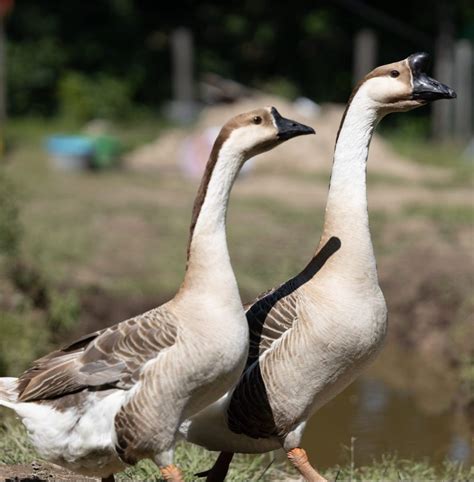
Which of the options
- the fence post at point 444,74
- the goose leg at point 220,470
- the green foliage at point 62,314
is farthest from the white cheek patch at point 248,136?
the fence post at point 444,74

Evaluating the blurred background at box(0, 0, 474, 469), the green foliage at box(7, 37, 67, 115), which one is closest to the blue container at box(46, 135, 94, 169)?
the blurred background at box(0, 0, 474, 469)

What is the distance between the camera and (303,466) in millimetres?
4773

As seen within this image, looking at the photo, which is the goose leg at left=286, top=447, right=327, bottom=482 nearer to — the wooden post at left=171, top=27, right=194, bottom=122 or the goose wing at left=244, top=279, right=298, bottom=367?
the goose wing at left=244, top=279, right=298, bottom=367

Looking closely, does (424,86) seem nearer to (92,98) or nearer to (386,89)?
(386,89)

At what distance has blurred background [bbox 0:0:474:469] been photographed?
351 inches

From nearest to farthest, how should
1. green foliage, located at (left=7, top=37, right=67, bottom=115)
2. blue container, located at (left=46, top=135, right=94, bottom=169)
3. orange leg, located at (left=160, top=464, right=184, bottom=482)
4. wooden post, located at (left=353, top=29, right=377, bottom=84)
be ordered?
orange leg, located at (left=160, top=464, right=184, bottom=482) < blue container, located at (left=46, top=135, right=94, bottom=169) < wooden post, located at (left=353, top=29, right=377, bottom=84) < green foliage, located at (left=7, top=37, right=67, bottom=115)

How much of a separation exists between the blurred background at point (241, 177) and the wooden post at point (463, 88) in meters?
0.04

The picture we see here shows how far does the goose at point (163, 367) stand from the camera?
4219 millimetres

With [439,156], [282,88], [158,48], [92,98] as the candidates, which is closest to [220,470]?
[439,156]

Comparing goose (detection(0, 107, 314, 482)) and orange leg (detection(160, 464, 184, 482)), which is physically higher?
goose (detection(0, 107, 314, 482))

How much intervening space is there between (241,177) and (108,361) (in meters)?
12.7

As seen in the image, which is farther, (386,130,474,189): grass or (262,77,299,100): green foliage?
(262,77,299,100): green foliage

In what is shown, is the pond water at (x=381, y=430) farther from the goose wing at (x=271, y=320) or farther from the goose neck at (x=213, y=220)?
the goose neck at (x=213, y=220)

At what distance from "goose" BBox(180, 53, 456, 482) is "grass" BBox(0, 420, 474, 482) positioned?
24.8 inches
